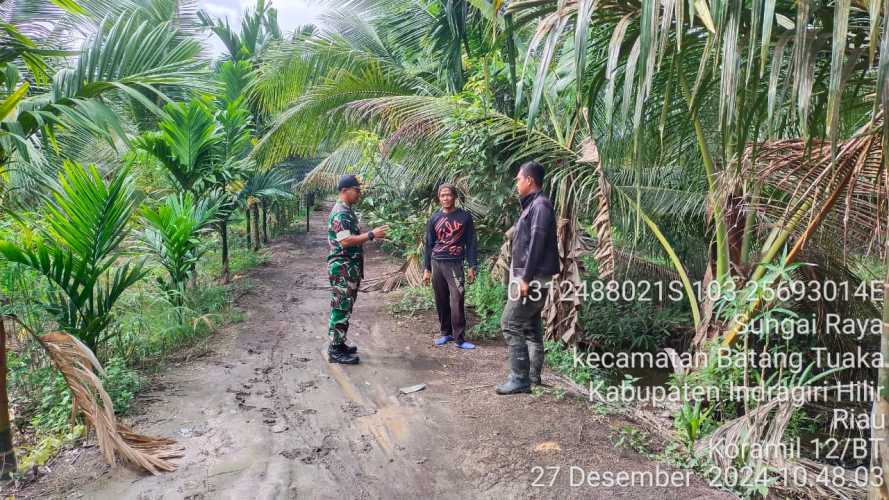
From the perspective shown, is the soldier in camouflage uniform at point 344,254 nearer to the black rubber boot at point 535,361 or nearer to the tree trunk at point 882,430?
the black rubber boot at point 535,361

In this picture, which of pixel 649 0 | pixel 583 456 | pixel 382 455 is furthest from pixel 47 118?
pixel 583 456

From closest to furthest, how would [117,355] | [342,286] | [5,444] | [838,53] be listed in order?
[838,53] → [5,444] → [117,355] → [342,286]

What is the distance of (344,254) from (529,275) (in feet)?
5.48

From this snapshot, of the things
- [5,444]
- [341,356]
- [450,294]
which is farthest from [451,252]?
[5,444]

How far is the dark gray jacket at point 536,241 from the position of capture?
393 centimetres

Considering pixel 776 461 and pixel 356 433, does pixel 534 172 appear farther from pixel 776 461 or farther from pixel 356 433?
pixel 776 461

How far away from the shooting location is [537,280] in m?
4.02

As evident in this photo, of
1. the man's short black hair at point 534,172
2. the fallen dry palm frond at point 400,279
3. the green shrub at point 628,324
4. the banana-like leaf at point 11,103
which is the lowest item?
the green shrub at point 628,324

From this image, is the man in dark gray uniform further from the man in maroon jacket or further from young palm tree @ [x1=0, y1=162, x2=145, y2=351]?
young palm tree @ [x1=0, y1=162, x2=145, y2=351]

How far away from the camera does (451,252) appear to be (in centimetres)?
543

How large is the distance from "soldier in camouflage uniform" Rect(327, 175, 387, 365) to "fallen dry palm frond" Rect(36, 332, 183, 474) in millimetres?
1963

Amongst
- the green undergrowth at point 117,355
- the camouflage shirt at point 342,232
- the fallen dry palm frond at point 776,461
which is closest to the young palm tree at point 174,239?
the green undergrowth at point 117,355

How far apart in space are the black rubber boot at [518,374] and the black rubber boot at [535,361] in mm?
85

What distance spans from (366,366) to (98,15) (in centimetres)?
338
